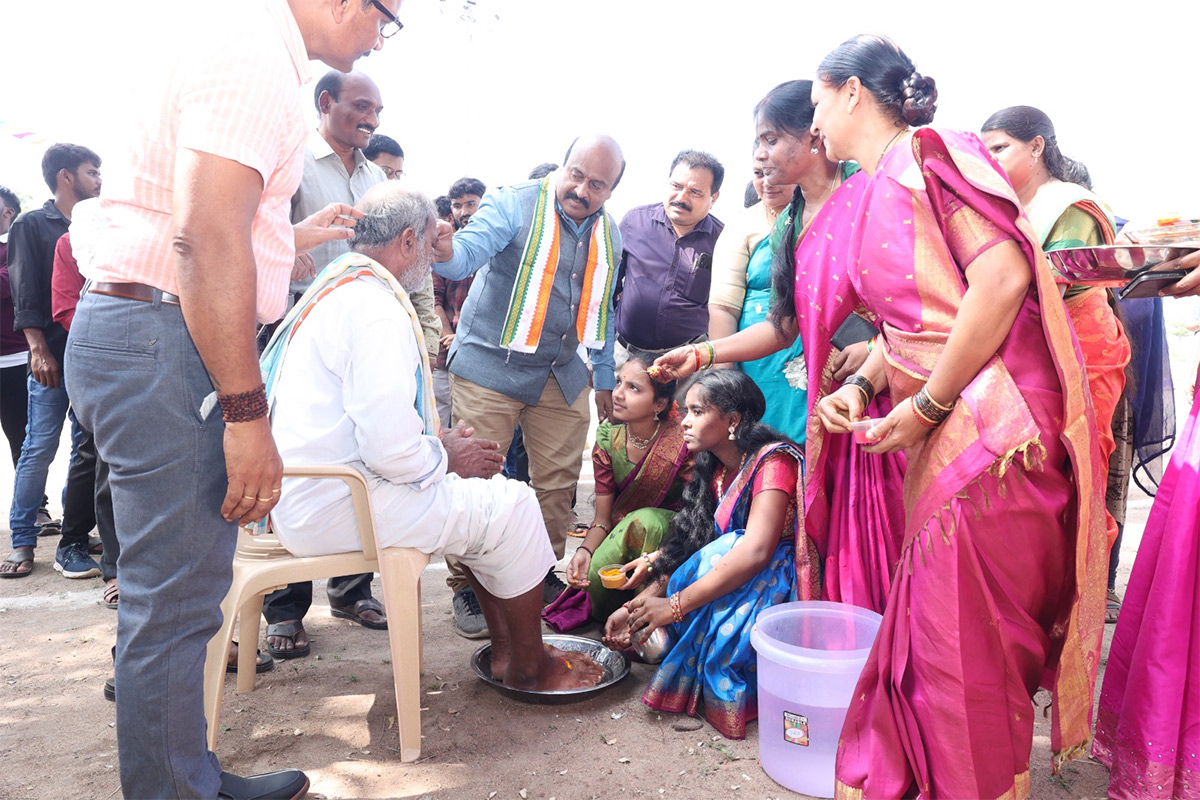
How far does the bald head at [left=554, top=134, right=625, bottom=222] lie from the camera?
3.66 metres

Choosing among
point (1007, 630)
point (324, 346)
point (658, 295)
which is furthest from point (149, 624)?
point (658, 295)

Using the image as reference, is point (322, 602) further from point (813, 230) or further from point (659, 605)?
point (813, 230)

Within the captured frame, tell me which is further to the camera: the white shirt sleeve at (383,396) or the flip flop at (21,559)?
the flip flop at (21,559)

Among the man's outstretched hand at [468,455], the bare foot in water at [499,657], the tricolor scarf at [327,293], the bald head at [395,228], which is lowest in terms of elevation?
the bare foot in water at [499,657]

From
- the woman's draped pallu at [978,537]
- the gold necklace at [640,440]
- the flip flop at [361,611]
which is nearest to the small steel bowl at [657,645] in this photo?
the woman's draped pallu at [978,537]

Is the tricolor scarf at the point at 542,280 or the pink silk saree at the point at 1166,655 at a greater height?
the tricolor scarf at the point at 542,280

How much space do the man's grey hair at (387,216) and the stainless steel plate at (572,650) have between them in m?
1.44

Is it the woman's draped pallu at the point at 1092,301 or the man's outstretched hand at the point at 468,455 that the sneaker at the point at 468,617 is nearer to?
the man's outstretched hand at the point at 468,455

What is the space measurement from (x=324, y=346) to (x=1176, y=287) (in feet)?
7.47

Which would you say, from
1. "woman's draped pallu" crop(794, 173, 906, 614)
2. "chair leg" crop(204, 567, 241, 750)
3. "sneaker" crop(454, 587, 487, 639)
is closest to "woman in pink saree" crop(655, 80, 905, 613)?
"woman's draped pallu" crop(794, 173, 906, 614)

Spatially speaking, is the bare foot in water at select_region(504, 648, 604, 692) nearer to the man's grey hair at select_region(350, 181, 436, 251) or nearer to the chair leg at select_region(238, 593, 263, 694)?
the chair leg at select_region(238, 593, 263, 694)

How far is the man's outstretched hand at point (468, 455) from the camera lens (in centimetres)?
272

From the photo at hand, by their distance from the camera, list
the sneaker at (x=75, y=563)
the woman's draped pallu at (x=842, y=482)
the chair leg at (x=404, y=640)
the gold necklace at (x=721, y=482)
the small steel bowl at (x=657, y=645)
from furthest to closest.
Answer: the sneaker at (x=75, y=563), the gold necklace at (x=721, y=482), the small steel bowl at (x=657, y=645), the woman's draped pallu at (x=842, y=482), the chair leg at (x=404, y=640)

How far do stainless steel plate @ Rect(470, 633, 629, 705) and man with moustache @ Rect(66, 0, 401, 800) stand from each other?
44.5 inches
